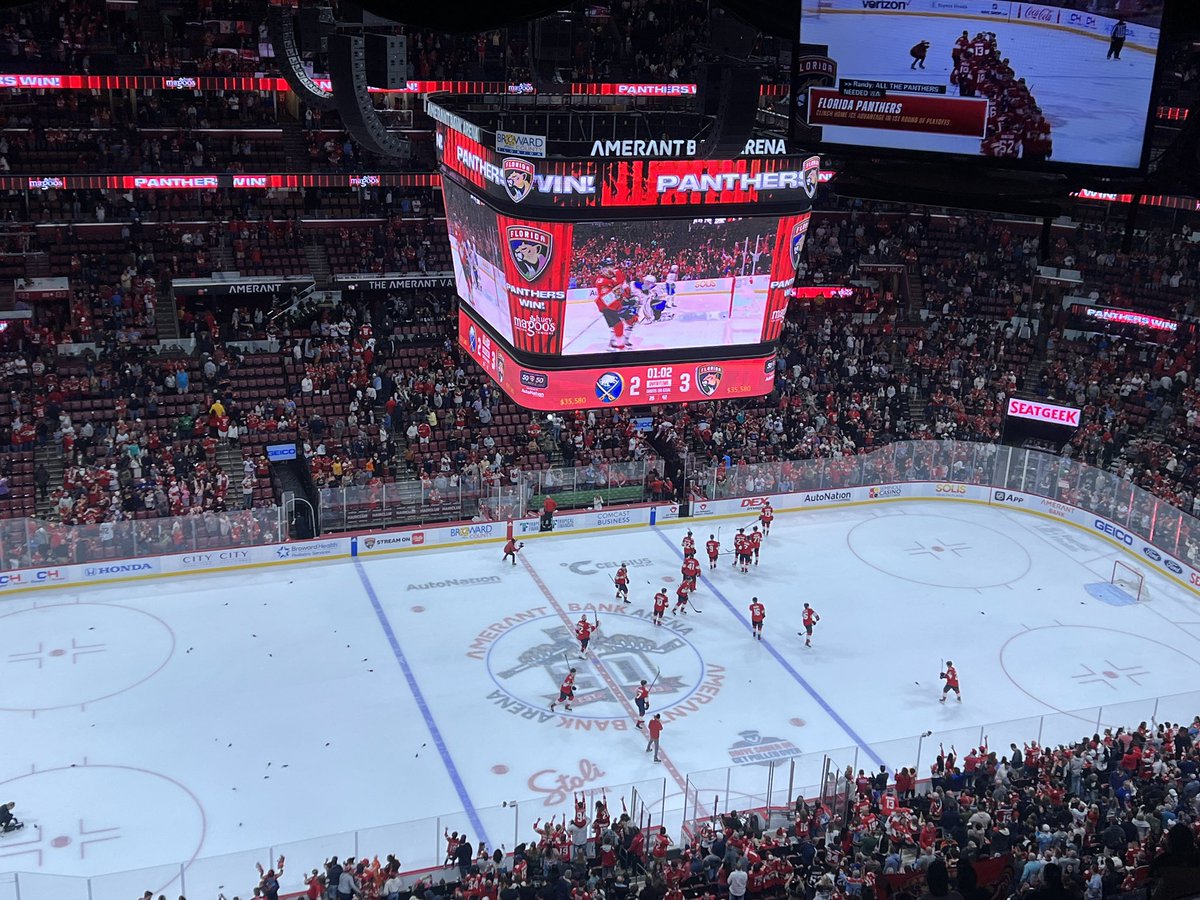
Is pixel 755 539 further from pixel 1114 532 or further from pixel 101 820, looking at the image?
pixel 101 820

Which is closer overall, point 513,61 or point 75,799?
point 75,799

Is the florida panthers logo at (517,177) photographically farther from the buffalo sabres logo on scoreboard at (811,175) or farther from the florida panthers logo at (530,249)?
the buffalo sabres logo on scoreboard at (811,175)

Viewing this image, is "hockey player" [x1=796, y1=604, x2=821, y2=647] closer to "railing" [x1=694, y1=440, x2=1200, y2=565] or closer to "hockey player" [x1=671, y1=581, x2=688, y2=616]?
"hockey player" [x1=671, y1=581, x2=688, y2=616]

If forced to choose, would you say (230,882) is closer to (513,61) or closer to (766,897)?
(766,897)

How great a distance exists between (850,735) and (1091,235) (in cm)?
2343

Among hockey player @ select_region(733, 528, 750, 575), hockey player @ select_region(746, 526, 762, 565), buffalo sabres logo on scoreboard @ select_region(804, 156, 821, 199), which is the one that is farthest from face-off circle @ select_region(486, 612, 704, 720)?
buffalo sabres logo on scoreboard @ select_region(804, 156, 821, 199)

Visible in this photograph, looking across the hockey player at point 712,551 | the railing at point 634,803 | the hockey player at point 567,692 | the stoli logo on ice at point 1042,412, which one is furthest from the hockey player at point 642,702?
the stoli logo on ice at point 1042,412

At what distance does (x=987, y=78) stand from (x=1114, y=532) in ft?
76.4

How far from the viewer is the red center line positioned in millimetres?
19391

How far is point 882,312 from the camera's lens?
123 ft

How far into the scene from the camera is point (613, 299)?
71.4 ft

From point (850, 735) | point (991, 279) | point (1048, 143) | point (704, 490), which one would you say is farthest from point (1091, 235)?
point (1048, 143)

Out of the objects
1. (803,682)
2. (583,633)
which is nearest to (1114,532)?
(803,682)

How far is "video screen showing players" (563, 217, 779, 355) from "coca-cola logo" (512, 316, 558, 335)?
244 mm
